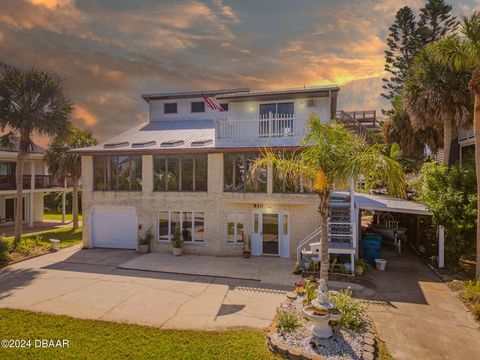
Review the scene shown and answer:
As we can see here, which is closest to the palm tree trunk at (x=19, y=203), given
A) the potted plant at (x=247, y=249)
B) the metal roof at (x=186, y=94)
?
the metal roof at (x=186, y=94)

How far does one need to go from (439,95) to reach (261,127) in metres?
9.60

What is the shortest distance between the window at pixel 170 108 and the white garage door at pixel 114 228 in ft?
33.7

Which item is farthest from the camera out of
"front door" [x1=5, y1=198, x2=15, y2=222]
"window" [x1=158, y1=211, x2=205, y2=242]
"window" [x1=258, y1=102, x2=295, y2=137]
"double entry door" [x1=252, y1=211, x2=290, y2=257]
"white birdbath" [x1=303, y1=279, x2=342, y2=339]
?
"front door" [x1=5, y1=198, x2=15, y2=222]

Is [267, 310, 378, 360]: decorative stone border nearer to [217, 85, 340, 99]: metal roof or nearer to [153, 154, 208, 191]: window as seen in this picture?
[153, 154, 208, 191]: window

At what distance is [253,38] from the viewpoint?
61.4ft

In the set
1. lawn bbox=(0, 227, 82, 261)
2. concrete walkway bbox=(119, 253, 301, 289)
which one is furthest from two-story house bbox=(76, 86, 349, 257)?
lawn bbox=(0, 227, 82, 261)

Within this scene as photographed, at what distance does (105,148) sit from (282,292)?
46.4ft

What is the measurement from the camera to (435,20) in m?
29.4

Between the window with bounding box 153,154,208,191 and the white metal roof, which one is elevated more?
the white metal roof

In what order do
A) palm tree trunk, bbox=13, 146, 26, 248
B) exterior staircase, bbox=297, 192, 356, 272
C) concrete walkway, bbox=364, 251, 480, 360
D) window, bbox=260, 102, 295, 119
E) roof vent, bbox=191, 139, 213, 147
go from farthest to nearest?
1. palm tree trunk, bbox=13, 146, 26, 248
2. window, bbox=260, 102, 295, 119
3. roof vent, bbox=191, 139, 213, 147
4. exterior staircase, bbox=297, 192, 356, 272
5. concrete walkway, bbox=364, 251, 480, 360

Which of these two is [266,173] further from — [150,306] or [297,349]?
[297,349]

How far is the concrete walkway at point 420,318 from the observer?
314 inches

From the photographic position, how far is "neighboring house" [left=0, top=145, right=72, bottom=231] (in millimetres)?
28047

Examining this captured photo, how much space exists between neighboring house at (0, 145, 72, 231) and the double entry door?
22244 mm
